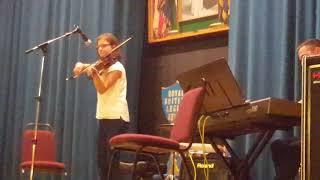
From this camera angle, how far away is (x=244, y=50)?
3.52 metres

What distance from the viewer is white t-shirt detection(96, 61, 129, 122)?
11.9 feet

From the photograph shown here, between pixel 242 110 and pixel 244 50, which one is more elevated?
pixel 244 50

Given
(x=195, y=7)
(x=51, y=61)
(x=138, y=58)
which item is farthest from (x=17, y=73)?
(x=195, y=7)

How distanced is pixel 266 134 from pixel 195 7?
183cm

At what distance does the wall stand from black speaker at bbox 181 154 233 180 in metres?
1.25

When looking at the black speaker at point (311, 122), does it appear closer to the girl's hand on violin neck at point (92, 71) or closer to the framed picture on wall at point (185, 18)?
the girl's hand on violin neck at point (92, 71)

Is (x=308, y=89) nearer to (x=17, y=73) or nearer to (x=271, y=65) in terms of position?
(x=271, y=65)

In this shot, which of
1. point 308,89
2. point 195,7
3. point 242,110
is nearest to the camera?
point 308,89

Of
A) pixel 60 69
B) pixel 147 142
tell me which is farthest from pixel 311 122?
pixel 60 69

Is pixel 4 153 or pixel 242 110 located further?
pixel 4 153

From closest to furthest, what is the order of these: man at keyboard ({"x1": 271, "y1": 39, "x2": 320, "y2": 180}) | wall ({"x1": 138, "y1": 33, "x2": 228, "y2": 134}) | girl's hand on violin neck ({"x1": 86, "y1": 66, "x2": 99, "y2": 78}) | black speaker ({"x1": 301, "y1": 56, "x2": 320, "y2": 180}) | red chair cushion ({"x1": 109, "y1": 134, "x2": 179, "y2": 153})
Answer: black speaker ({"x1": 301, "y1": 56, "x2": 320, "y2": 180}) < red chair cushion ({"x1": 109, "y1": 134, "x2": 179, "y2": 153}) < man at keyboard ({"x1": 271, "y1": 39, "x2": 320, "y2": 180}) < girl's hand on violin neck ({"x1": 86, "y1": 66, "x2": 99, "y2": 78}) < wall ({"x1": 138, "y1": 33, "x2": 228, "y2": 134})

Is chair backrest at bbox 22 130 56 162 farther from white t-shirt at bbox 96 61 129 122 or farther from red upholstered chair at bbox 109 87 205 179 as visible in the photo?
red upholstered chair at bbox 109 87 205 179

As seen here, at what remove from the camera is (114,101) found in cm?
368

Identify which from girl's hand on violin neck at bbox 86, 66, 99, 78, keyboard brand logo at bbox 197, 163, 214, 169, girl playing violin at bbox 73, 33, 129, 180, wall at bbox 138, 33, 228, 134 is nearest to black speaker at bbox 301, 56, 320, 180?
keyboard brand logo at bbox 197, 163, 214, 169
